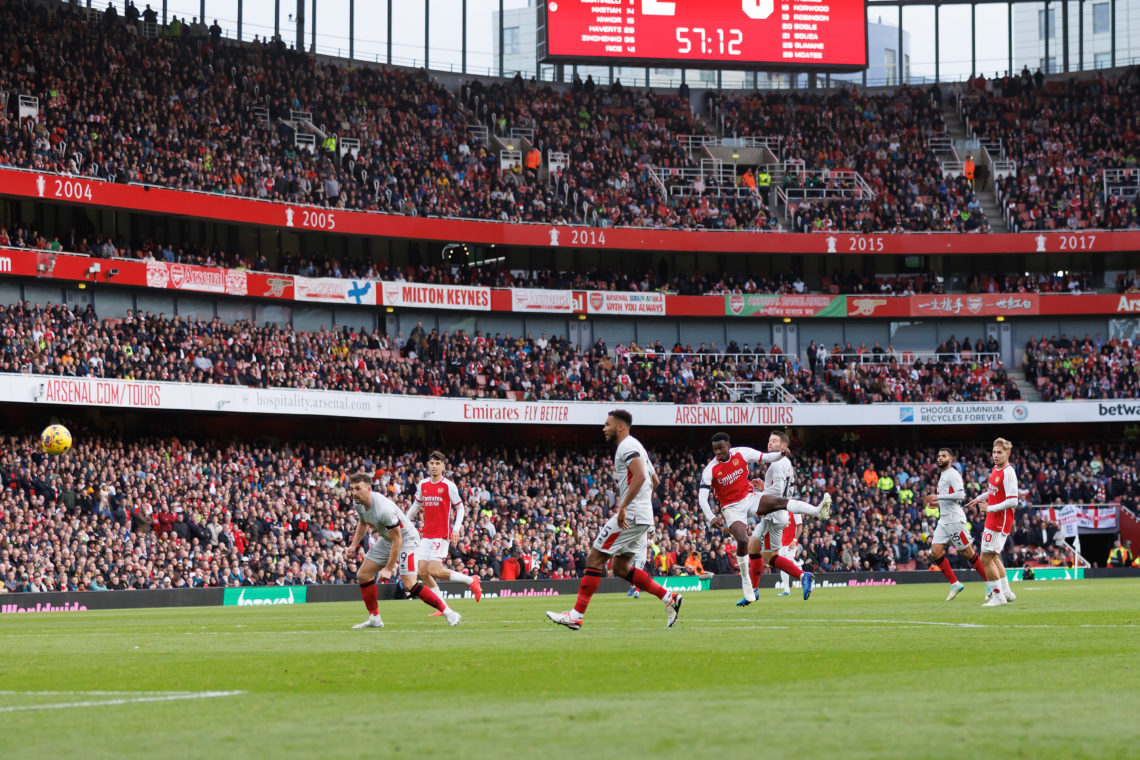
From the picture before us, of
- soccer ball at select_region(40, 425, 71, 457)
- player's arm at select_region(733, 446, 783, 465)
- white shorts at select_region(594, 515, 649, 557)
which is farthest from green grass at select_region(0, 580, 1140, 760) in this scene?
soccer ball at select_region(40, 425, 71, 457)

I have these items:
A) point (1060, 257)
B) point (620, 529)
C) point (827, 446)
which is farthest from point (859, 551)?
point (620, 529)

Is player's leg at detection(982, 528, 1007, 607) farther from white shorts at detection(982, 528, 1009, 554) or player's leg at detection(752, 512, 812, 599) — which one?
player's leg at detection(752, 512, 812, 599)

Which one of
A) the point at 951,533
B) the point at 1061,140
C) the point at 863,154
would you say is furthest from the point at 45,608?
the point at 1061,140

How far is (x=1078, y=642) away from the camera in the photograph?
1342 centimetres

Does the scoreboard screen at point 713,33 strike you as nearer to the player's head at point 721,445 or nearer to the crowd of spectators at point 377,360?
the crowd of spectators at point 377,360

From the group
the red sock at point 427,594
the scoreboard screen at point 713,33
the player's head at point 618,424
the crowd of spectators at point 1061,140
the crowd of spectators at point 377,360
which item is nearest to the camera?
the player's head at point 618,424

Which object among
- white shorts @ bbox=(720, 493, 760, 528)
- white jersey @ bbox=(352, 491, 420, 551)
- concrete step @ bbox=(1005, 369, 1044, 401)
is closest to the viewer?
white jersey @ bbox=(352, 491, 420, 551)

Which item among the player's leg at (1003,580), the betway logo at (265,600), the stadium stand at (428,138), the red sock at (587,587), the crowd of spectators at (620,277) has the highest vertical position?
the stadium stand at (428,138)

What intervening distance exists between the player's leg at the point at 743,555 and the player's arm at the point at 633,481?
771 centimetres

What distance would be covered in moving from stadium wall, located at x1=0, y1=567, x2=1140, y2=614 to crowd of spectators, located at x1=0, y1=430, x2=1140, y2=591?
1529 millimetres

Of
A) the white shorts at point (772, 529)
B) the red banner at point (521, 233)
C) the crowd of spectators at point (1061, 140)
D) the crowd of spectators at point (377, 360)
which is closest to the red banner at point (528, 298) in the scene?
the crowd of spectators at point (377, 360)

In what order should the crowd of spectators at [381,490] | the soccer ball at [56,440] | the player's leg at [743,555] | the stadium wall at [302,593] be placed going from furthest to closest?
the crowd of spectators at [381,490] < the stadium wall at [302,593] < the soccer ball at [56,440] < the player's leg at [743,555]

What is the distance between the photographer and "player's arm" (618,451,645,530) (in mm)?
15133

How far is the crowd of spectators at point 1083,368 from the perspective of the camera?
5784 cm
